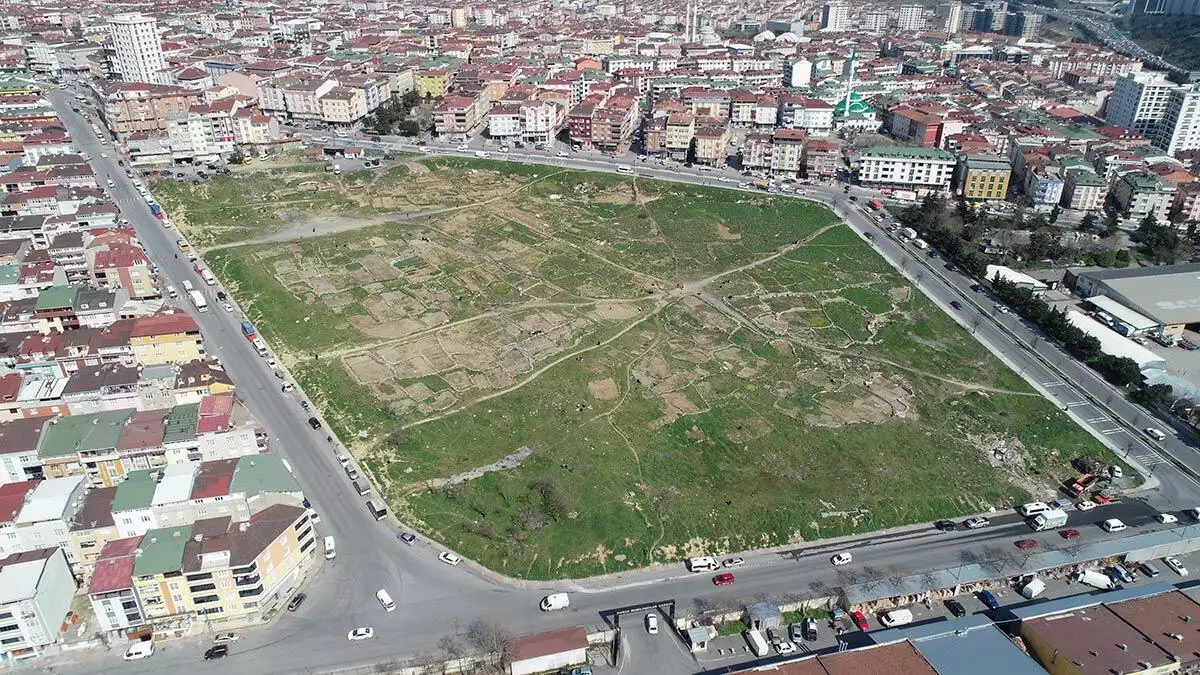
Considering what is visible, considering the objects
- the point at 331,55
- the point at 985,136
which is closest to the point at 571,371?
the point at 985,136

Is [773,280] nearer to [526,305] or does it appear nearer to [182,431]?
[526,305]

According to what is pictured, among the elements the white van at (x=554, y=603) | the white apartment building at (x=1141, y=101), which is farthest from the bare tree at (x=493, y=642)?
the white apartment building at (x=1141, y=101)

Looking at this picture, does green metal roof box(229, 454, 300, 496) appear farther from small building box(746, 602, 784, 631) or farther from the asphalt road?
small building box(746, 602, 784, 631)

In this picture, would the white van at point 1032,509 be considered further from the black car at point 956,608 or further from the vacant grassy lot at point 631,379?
the black car at point 956,608

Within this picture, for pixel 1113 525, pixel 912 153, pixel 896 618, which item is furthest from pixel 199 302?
pixel 912 153

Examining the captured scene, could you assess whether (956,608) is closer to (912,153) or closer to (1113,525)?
(1113,525)
